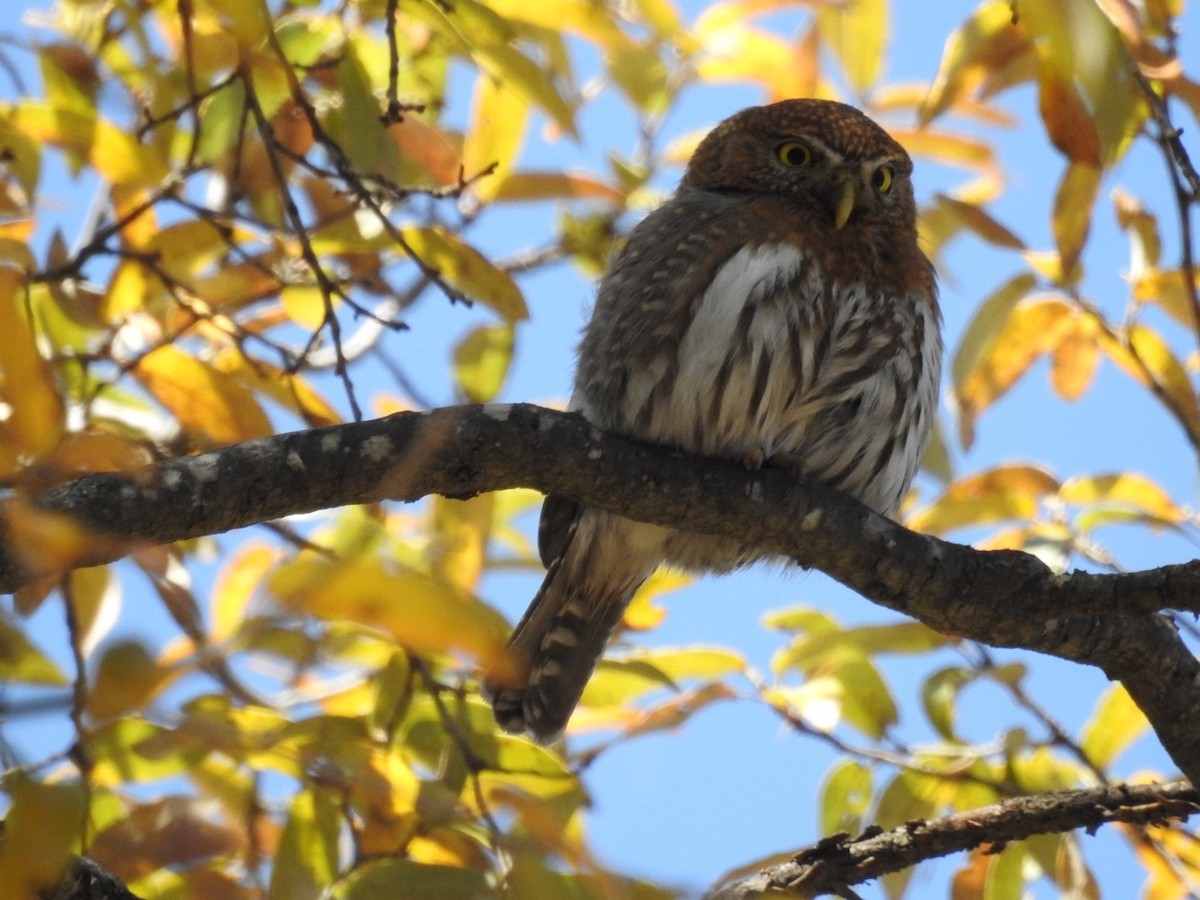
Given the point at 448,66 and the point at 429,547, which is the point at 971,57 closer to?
the point at 448,66

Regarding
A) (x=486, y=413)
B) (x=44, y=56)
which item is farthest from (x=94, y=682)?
(x=44, y=56)

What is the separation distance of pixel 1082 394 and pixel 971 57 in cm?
134

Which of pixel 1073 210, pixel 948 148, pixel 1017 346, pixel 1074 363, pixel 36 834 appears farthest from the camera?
pixel 948 148

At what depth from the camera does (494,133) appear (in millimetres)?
3516

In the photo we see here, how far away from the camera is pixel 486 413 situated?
2.69 meters

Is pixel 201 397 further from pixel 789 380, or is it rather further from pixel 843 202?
pixel 843 202

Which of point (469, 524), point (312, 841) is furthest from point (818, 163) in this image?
point (312, 841)

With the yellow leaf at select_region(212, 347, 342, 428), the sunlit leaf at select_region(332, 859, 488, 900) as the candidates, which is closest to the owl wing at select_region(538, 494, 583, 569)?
the yellow leaf at select_region(212, 347, 342, 428)

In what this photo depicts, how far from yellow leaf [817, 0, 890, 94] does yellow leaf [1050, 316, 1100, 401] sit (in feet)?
3.13

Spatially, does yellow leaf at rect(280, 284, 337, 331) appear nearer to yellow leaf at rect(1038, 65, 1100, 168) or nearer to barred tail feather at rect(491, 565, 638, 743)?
barred tail feather at rect(491, 565, 638, 743)

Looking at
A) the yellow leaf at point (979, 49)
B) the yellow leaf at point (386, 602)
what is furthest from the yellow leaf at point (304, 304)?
the yellow leaf at point (386, 602)

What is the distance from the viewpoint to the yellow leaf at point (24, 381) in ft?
4.01

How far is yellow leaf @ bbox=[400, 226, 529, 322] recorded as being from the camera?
2988 millimetres

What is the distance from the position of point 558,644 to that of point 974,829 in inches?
60.3
